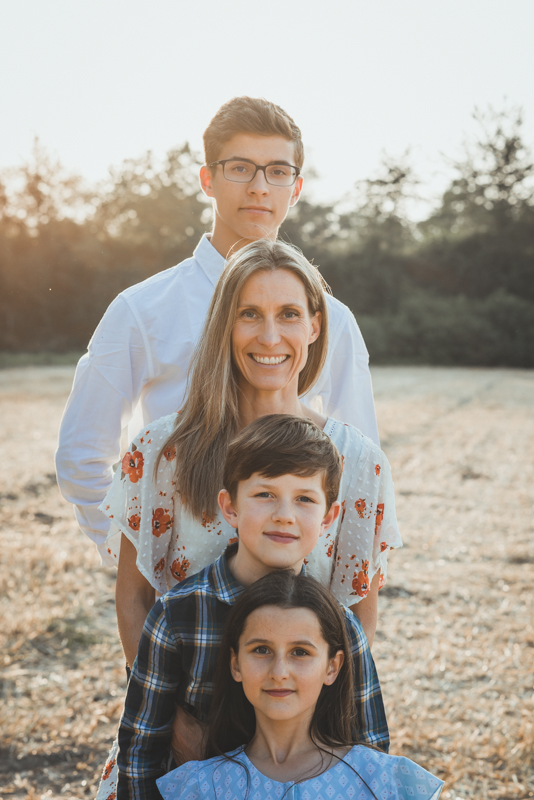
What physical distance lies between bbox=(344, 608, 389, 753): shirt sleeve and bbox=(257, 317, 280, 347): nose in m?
0.63

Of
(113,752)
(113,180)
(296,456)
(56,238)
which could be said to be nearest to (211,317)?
(296,456)

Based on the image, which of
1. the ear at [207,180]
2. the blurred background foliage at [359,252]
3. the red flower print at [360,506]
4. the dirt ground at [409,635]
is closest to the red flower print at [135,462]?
the red flower print at [360,506]

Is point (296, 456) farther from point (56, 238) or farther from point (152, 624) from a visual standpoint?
point (56, 238)

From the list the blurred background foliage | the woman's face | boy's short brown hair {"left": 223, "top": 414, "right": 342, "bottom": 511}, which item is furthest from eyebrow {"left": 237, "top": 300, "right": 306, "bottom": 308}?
the blurred background foliage

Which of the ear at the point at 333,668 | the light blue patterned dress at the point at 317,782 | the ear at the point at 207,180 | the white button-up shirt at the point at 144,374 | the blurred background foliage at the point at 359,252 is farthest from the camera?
the blurred background foliage at the point at 359,252

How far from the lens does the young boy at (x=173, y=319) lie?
2.27 m

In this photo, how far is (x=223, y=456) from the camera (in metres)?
1.75

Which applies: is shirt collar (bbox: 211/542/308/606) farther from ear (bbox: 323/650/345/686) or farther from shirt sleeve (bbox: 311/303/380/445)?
→ shirt sleeve (bbox: 311/303/380/445)

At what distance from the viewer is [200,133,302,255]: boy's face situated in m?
2.30

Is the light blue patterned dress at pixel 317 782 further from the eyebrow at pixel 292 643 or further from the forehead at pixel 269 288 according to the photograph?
the forehead at pixel 269 288

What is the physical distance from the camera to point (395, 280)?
3522 cm

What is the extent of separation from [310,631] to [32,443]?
913 centimetres

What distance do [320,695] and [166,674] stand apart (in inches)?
13.2

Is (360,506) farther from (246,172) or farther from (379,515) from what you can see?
(246,172)
